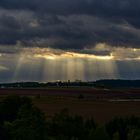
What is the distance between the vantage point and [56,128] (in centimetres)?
5625

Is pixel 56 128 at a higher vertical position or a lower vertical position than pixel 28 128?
lower

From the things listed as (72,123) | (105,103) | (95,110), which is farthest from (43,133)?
(105,103)

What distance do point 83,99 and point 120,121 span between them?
208 feet

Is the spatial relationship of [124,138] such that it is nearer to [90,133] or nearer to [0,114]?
[90,133]

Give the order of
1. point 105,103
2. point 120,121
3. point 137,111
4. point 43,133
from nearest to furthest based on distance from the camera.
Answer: point 43,133 → point 120,121 → point 137,111 → point 105,103

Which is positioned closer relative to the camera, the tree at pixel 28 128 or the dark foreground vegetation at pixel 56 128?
the tree at pixel 28 128

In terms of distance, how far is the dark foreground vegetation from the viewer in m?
48.8

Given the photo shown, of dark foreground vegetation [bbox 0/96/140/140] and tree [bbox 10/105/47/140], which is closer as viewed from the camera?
tree [bbox 10/105/47/140]

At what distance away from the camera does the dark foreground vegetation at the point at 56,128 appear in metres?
48.8

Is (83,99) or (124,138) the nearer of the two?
(124,138)

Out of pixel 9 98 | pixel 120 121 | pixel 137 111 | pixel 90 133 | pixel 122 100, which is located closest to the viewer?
pixel 90 133

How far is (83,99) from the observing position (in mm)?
127750

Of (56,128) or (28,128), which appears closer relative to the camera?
(28,128)

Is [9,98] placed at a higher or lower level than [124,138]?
higher
